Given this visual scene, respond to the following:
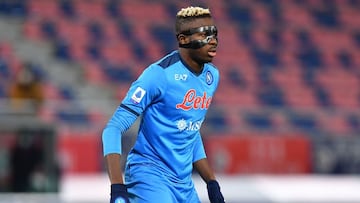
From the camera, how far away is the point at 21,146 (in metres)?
9.76

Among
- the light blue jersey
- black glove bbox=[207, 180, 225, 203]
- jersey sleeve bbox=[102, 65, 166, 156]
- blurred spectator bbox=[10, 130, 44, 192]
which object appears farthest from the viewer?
blurred spectator bbox=[10, 130, 44, 192]

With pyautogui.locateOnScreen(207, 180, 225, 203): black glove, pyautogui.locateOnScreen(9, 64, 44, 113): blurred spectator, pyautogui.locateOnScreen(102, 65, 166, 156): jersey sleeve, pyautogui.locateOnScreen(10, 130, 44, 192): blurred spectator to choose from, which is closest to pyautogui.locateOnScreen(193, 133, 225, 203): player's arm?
pyautogui.locateOnScreen(207, 180, 225, 203): black glove

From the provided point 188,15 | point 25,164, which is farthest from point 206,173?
point 25,164

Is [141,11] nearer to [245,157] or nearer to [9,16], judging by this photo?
[9,16]

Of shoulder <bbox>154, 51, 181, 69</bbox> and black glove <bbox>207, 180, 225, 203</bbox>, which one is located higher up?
shoulder <bbox>154, 51, 181, 69</bbox>

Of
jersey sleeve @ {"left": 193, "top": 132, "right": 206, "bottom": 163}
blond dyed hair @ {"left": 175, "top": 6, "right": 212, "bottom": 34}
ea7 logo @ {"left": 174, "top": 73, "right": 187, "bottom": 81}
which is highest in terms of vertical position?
blond dyed hair @ {"left": 175, "top": 6, "right": 212, "bottom": 34}

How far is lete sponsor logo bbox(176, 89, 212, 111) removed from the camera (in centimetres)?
432

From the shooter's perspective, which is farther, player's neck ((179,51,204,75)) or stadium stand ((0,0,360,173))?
stadium stand ((0,0,360,173))

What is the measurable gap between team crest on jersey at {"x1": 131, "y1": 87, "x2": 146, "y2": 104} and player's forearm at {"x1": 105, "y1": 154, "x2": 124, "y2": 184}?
262mm

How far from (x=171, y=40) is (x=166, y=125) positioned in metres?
15.2

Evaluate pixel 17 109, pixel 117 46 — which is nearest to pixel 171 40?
pixel 117 46

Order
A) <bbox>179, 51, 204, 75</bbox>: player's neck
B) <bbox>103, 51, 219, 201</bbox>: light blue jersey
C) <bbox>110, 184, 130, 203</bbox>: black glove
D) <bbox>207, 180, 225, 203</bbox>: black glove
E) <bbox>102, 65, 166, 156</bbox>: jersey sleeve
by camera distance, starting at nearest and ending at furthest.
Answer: <bbox>110, 184, 130, 203</bbox>: black glove → <bbox>102, 65, 166, 156</bbox>: jersey sleeve → <bbox>103, 51, 219, 201</bbox>: light blue jersey → <bbox>179, 51, 204, 75</bbox>: player's neck → <bbox>207, 180, 225, 203</bbox>: black glove

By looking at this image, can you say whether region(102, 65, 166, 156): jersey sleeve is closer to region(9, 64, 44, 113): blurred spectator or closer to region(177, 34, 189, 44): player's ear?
region(177, 34, 189, 44): player's ear

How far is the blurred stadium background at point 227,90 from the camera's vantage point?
38.3ft
